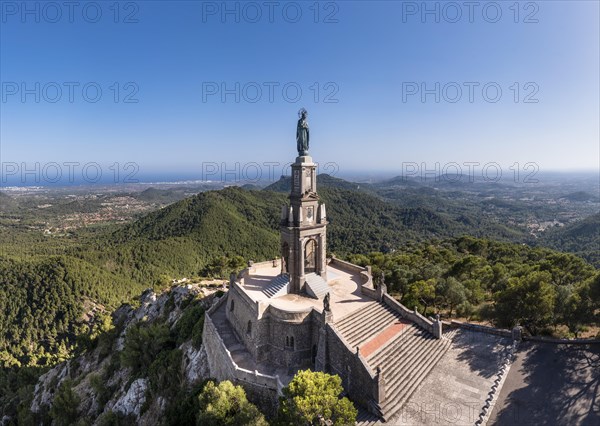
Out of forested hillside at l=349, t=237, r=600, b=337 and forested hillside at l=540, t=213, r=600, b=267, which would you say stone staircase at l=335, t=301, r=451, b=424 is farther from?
forested hillside at l=540, t=213, r=600, b=267

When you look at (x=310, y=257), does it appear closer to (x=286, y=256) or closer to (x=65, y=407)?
(x=286, y=256)

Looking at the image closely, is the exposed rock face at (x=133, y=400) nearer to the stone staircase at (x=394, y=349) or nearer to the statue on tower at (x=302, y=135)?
the stone staircase at (x=394, y=349)

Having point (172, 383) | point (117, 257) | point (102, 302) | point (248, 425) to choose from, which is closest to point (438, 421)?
point (248, 425)

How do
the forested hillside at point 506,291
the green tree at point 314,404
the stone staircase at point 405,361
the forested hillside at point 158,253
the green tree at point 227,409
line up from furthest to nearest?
the forested hillside at point 158,253 < the forested hillside at point 506,291 < the stone staircase at point 405,361 < the green tree at point 227,409 < the green tree at point 314,404

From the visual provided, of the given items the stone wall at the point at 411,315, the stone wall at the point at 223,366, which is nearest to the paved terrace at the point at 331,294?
the stone wall at the point at 411,315

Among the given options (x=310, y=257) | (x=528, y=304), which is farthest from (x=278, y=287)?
(x=528, y=304)
